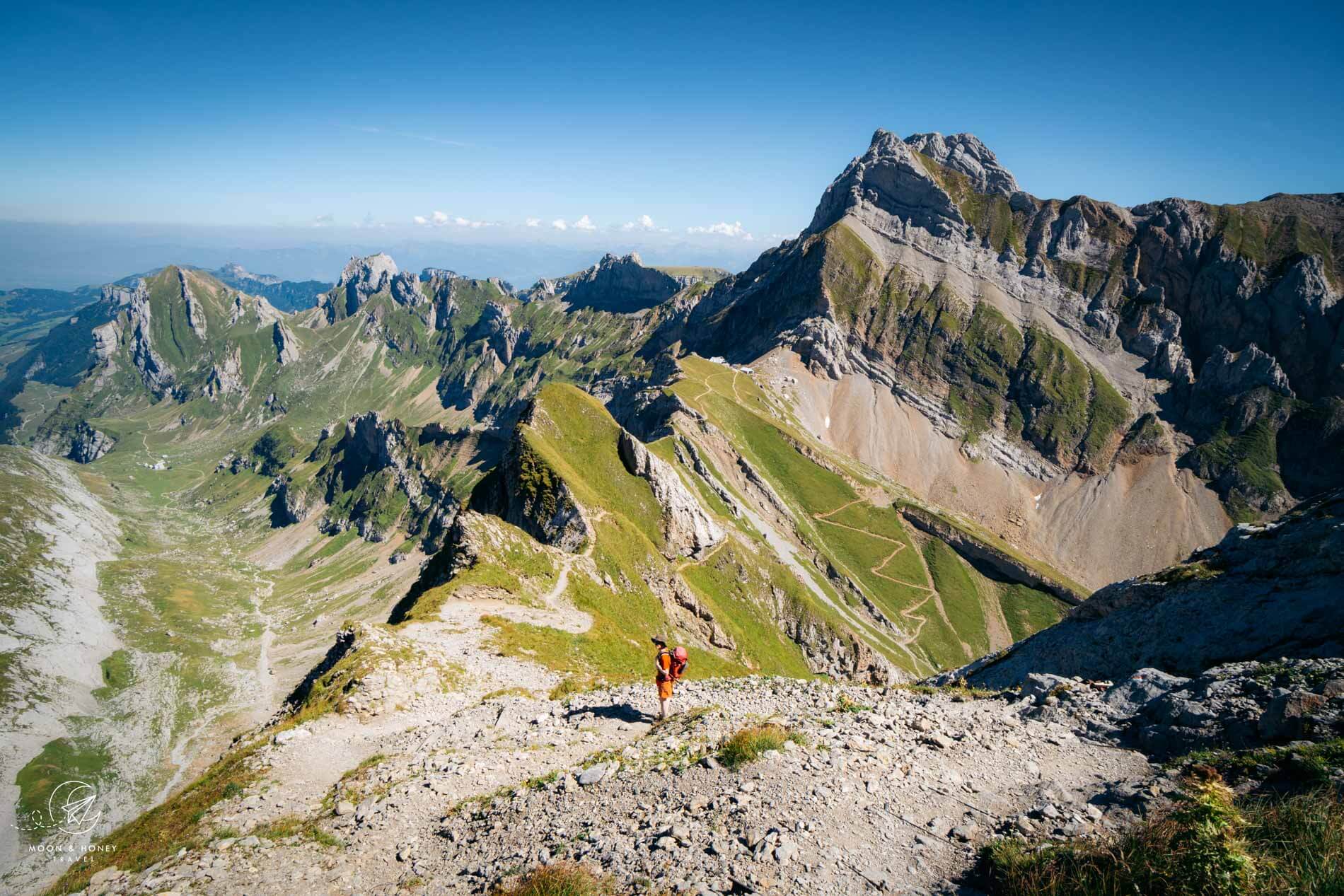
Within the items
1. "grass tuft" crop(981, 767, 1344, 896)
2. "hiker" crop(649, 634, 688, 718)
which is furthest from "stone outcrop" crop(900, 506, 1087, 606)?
"grass tuft" crop(981, 767, 1344, 896)

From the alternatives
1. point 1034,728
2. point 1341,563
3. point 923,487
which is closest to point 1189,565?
point 1341,563

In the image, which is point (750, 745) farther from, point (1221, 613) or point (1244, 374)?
point (1244, 374)

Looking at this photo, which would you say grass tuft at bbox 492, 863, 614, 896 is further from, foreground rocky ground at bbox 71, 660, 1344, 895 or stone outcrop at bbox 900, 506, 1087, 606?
stone outcrop at bbox 900, 506, 1087, 606

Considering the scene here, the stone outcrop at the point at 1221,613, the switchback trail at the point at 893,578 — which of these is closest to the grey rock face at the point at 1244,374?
the switchback trail at the point at 893,578

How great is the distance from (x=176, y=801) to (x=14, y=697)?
8126 inches

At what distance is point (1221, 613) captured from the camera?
81.4 feet

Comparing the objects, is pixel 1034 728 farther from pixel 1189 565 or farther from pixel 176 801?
pixel 176 801

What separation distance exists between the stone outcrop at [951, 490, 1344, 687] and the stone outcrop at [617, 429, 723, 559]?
60.0m

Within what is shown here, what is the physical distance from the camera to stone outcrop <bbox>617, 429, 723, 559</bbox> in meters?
90.5

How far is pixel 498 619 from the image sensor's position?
143 feet

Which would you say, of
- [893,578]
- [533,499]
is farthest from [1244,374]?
[533,499]

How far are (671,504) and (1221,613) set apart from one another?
72.1 metres

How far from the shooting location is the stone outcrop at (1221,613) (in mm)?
21578

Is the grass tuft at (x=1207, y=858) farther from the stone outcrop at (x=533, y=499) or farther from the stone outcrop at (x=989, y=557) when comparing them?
the stone outcrop at (x=989, y=557)
